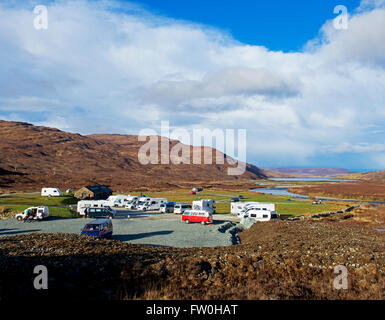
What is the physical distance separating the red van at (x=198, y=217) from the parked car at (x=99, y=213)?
1213 cm

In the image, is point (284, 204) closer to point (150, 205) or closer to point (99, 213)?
point (150, 205)

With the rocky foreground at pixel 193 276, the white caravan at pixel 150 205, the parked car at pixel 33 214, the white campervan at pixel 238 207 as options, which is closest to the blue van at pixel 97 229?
the rocky foreground at pixel 193 276

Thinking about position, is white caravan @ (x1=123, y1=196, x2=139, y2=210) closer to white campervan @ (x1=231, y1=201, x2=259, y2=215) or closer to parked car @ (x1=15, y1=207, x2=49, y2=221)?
parked car @ (x1=15, y1=207, x2=49, y2=221)

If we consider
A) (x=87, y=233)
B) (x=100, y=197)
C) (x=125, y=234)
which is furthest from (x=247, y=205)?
(x=100, y=197)

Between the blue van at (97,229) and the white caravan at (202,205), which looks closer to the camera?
the blue van at (97,229)

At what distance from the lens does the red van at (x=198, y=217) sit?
38.2 metres

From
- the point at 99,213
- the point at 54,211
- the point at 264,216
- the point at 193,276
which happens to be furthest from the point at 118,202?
the point at 193,276

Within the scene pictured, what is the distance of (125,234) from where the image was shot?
31.0m

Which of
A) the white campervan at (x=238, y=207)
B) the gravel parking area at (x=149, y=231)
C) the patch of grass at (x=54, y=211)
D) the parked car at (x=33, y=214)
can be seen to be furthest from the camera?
the white campervan at (x=238, y=207)

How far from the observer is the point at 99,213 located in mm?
43438

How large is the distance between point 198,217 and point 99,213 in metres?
15.9

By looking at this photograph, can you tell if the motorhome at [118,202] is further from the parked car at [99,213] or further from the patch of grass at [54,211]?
the parked car at [99,213]
